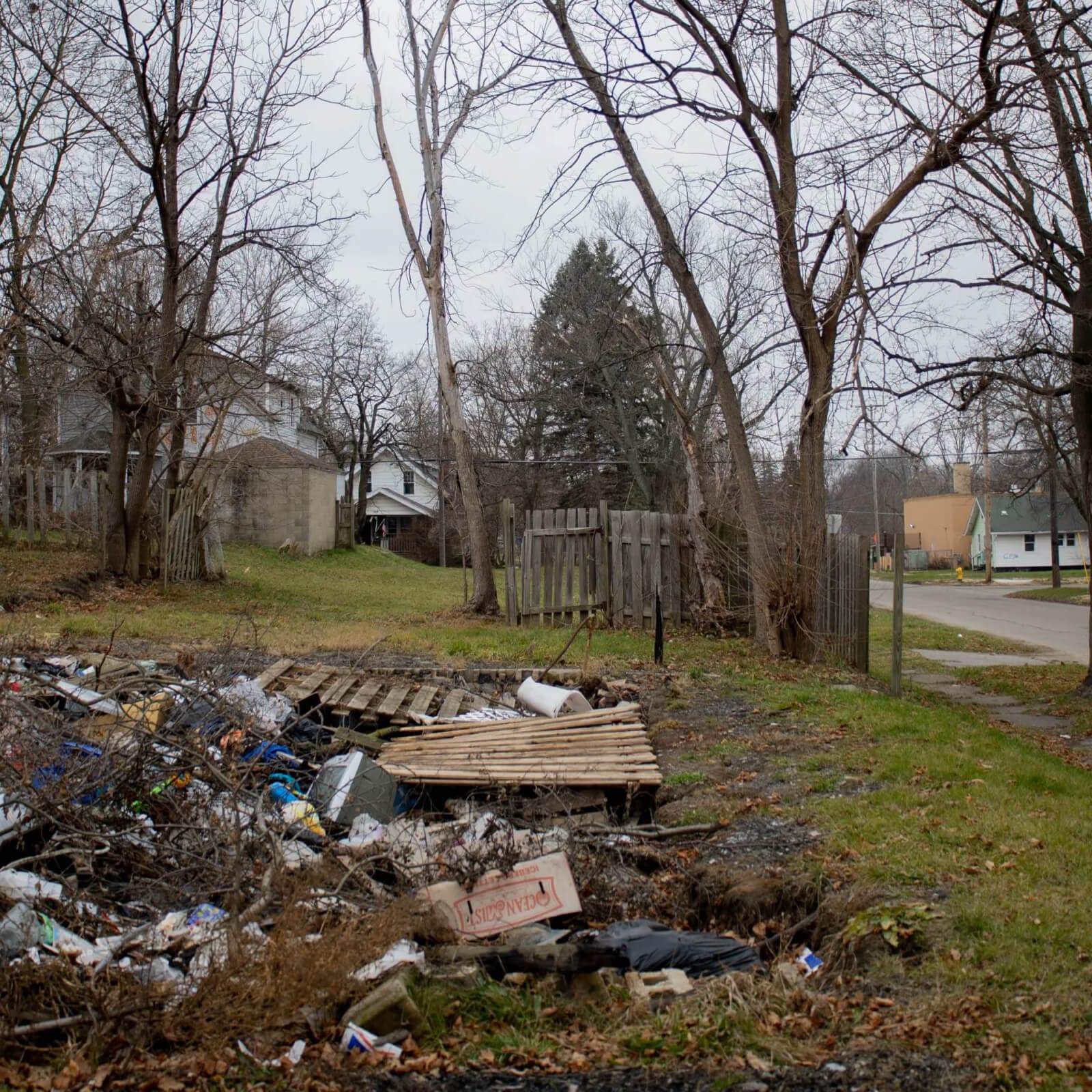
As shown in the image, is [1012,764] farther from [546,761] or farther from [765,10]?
[765,10]

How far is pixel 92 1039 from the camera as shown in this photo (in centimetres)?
337

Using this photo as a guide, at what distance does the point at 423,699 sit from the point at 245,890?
4.41m

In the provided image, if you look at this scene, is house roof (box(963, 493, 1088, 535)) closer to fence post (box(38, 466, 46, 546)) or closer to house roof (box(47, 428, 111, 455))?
house roof (box(47, 428, 111, 455))

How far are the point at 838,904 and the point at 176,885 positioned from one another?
9.21 feet

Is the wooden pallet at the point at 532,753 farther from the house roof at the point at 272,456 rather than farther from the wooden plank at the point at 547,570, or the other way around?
the house roof at the point at 272,456

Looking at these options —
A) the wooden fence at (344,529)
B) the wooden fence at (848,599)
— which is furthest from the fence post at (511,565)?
the wooden fence at (344,529)

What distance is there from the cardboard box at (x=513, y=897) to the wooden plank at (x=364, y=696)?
3768mm

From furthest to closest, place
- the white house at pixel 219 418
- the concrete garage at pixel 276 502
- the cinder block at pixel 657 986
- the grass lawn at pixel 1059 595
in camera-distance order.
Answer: the grass lawn at pixel 1059 595 → the concrete garage at pixel 276 502 → the white house at pixel 219 418 → the cinder block at pixel 657 986

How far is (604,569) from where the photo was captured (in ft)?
49.9

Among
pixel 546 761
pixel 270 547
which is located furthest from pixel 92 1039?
pixel 270 547

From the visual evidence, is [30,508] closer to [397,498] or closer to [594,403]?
[594,403]

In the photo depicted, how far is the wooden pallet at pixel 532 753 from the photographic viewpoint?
6.60 m

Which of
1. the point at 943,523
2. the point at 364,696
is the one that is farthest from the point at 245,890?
the point at 943,523

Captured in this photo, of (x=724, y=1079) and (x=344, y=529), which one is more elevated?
(x=344, y=529)
